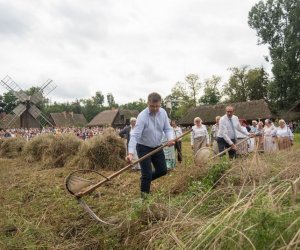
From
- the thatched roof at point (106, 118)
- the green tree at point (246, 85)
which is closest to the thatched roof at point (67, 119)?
the thatched roof at point (106, 118)

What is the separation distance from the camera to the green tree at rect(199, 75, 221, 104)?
78.2 metres

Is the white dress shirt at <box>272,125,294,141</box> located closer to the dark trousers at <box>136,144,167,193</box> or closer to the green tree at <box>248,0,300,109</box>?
the dark trousers at <box>136,144,167,193</box>

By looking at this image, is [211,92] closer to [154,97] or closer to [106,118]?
[106,118]

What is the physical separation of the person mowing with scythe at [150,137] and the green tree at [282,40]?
1552 inches

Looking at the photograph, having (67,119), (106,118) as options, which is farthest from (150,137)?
(67,119)

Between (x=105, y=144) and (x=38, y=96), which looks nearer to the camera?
(x=105, y=144)

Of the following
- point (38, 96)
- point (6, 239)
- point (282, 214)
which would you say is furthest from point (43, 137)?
point (38, 96)

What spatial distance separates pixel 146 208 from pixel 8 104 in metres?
99.8

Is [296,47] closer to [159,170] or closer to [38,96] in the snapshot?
[38,96]

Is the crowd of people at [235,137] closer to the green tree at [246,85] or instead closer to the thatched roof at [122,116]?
the green tree at [246,85]

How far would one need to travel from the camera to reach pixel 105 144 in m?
12.5

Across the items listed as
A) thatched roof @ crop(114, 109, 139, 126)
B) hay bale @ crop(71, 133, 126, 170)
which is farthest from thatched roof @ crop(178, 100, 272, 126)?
hay bale @ crop(71, 133, 126, 170)

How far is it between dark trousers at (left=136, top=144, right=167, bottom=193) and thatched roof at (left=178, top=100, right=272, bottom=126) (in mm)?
45047

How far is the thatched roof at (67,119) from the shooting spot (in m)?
85.1
